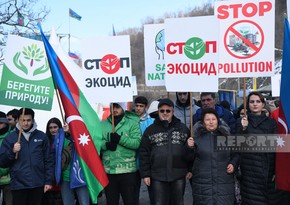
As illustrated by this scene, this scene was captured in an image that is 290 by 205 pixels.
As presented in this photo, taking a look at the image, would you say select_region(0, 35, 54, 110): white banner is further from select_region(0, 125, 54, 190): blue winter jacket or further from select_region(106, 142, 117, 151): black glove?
select_region(106, 142, 117, 151): black glove

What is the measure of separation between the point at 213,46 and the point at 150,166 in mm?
1683

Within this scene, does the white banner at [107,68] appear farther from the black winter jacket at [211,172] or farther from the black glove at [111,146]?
the black winter jacket at [211,172]

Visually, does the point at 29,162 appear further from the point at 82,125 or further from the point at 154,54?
the point at 154,54

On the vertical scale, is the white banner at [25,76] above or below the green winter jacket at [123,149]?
above

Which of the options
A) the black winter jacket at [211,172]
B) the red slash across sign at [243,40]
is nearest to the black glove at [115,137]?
the black winter jacket at [211,172]

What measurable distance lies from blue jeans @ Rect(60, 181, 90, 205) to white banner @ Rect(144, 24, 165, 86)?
2.27 metres

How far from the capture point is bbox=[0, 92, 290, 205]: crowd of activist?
14.5 ft

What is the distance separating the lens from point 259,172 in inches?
174

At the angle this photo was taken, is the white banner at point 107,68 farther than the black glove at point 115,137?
Yes

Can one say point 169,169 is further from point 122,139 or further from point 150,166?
point 122,139

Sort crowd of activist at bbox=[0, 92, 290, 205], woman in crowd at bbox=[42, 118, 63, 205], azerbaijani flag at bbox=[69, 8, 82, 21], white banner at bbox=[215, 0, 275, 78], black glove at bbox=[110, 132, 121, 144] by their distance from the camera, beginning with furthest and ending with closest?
1. azerbaijani flag at bbox=[69, 8, 82, 21]
2. woman in crowd at bbox=[42, 118, 63, 205]
3. black glove at bbox=[110, 132, 121, 144]
4. white banner at bbox=[215, 0, 275, 78]
5. crowd of activist at bbox=[0, 92, 290, 205]

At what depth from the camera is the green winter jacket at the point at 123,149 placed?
4.94 m

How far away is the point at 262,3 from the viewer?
4.74 meters

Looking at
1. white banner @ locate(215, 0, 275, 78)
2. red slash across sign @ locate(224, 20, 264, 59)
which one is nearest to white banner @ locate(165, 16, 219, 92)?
white banner @ locate(215, 0, 275, 78)
